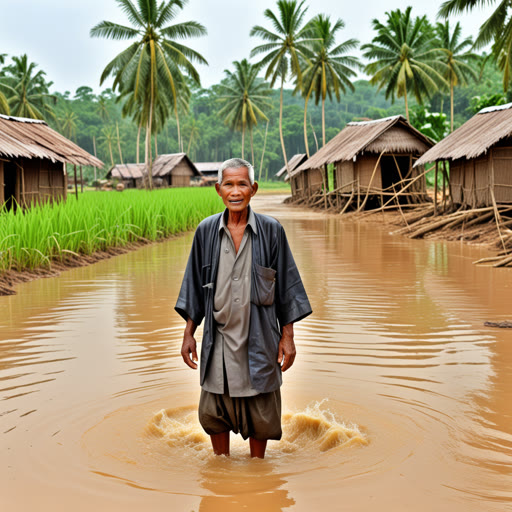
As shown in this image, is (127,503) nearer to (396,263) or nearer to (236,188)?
(236,188)

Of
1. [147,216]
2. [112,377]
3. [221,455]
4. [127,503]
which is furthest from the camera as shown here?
[147,216]

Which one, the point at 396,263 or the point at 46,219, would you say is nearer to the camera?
the point at 46,219

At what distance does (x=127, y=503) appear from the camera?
296cm

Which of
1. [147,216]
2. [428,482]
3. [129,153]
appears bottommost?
[428,482]

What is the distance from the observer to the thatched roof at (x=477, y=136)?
48.2 feet

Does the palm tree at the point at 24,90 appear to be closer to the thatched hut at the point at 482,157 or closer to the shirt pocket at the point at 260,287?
the thatched hut at the point at 482,157

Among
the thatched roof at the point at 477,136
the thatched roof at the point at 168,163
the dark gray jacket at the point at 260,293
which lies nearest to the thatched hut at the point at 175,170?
the thatched roof at the point at 168,163

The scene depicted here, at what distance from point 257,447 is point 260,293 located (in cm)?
79

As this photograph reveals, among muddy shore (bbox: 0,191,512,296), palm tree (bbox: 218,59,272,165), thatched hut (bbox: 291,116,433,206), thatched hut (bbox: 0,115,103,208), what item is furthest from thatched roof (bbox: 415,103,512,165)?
palm tree (bbox: 218,59,272,165)

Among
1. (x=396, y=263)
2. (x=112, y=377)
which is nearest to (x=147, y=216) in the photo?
(x=396, y=263)

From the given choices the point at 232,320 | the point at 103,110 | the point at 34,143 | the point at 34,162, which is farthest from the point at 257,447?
the point at 103,110

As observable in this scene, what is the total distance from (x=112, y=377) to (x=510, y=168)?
12921mm

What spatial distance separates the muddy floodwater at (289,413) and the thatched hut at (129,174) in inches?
1751

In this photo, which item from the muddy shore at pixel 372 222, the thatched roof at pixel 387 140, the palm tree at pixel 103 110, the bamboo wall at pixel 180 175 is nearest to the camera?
the muddy shore at pixel 372 222
